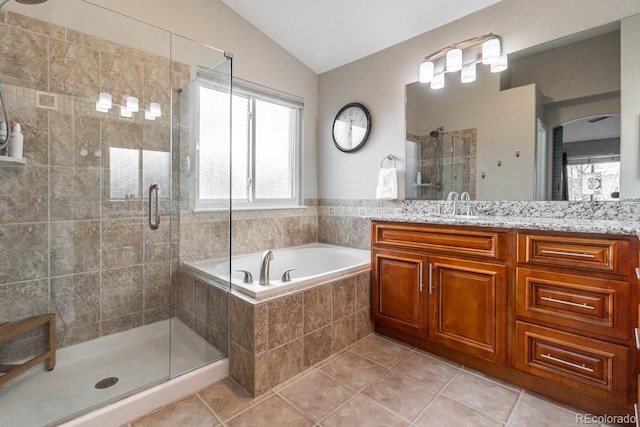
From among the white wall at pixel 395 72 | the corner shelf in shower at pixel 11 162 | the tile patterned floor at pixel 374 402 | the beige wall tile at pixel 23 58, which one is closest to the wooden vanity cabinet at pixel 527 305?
the tile patterned floor at pixel 374 402

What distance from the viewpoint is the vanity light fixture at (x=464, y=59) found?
205 centimetres

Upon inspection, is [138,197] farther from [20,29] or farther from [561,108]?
[561,108]

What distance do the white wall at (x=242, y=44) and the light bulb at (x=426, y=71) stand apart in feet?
3.98

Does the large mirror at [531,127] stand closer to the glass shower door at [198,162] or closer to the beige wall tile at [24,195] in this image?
the glass shower door at [198,162]

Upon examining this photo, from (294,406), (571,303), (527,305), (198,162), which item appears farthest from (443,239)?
(198,162)

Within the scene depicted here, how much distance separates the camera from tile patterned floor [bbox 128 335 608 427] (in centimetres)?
136

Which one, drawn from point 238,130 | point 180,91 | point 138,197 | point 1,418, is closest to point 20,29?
point 180,91

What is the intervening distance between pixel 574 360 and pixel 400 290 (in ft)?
3.02

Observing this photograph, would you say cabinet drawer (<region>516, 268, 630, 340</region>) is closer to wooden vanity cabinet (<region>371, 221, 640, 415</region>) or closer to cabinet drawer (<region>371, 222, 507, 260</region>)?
wooden vanity cabinet (<region>371, 221, 640, 415</region>)

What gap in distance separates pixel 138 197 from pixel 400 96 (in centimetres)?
223

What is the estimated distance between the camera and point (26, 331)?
5.32 feet

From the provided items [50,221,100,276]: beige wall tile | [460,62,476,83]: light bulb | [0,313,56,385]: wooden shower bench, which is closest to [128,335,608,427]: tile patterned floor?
[0,313,56,385]: wooden shower bench

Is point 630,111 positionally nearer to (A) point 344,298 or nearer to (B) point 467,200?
(B) point 467,200

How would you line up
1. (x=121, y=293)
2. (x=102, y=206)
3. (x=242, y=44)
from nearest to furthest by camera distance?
(x=102, y=206) < (x=121, y=293) < (x=242, y=44)
